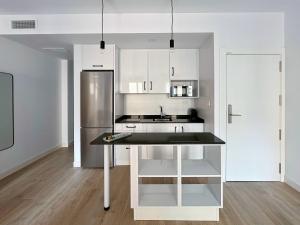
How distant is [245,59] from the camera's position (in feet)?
12.1

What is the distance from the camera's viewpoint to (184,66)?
4.81 m

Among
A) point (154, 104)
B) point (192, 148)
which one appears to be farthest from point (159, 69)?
point (192, 148)

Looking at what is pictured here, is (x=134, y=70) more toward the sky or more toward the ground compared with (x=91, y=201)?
more toward the sky

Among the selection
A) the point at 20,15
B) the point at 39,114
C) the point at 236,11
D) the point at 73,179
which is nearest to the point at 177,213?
the point at 73,179

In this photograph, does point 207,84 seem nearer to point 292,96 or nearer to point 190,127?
point 190,127

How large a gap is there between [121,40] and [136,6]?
838 millimetres

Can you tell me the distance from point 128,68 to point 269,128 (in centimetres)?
285

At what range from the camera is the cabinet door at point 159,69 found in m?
4.82

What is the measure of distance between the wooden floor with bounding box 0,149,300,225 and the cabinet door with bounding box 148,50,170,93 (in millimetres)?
1891

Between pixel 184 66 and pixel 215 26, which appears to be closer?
pixel 215 26

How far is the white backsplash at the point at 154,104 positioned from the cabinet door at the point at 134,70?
0.44 m

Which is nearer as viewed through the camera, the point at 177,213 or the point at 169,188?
the point at 177,213

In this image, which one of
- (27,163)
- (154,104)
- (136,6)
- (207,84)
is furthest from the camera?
(154,104)

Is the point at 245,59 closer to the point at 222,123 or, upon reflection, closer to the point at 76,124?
the point at 222,123
